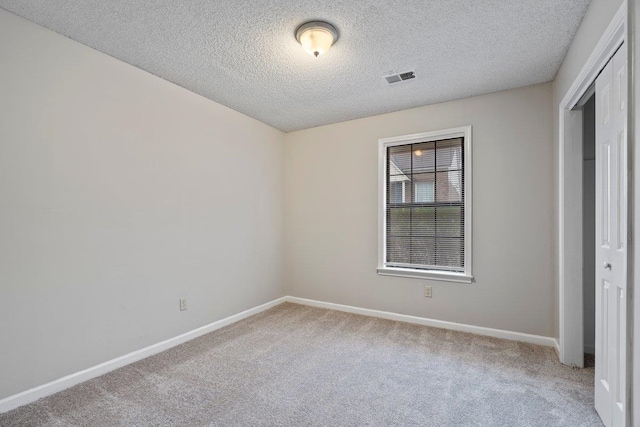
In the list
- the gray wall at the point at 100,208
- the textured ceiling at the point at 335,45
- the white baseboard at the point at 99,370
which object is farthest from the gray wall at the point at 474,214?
the white baseboard at the point at 99,370

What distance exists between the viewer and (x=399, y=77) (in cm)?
295

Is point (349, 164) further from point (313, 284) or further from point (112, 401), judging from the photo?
point (112, 401)

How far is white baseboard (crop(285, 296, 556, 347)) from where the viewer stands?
3.04 metres

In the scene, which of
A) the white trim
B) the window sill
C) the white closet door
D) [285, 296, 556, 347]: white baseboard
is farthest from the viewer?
the window sill

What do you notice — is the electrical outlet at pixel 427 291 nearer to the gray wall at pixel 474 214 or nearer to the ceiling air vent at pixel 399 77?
the gray wall at pixel 474 214

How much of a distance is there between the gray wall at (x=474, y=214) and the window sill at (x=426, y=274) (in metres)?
0.07

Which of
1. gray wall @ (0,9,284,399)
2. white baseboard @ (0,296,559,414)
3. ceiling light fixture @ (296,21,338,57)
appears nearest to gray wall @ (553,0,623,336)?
white baseboard @ (0,296,559,414)

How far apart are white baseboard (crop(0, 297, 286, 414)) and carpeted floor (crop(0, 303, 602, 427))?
0.20 feet

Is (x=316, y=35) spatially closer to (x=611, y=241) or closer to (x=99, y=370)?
(x=611, y=241)

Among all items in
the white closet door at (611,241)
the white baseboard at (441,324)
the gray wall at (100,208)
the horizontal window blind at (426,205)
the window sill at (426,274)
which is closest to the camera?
the white closet door at (611,241)

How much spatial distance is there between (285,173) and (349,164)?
1.08m

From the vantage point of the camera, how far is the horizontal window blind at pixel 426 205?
11.6 ft

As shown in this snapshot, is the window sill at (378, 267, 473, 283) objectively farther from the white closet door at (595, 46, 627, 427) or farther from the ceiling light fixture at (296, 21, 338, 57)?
the ceiling light fixture at (296, 21, 338, 57)

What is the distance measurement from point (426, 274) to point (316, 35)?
2752 mm
